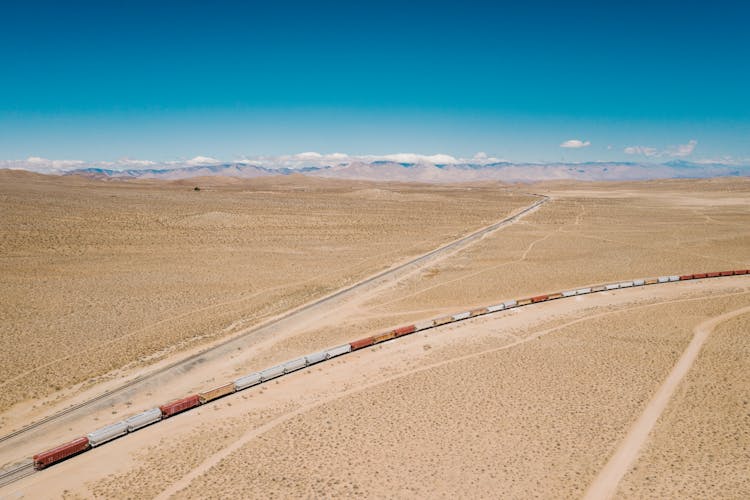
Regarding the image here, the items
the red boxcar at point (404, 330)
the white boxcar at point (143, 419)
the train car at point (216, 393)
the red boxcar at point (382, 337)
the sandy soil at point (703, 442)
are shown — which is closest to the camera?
the sandy soil at point (703, 442)

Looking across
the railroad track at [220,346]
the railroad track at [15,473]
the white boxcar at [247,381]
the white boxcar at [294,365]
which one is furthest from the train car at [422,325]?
the railroad track at [15,473]

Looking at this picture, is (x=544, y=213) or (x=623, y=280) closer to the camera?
(x=623, y=280)

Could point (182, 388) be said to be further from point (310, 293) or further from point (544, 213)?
point (544, 213)

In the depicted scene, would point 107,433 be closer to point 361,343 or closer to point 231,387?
point 231,387

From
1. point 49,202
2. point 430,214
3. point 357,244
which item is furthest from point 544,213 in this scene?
point 49,202

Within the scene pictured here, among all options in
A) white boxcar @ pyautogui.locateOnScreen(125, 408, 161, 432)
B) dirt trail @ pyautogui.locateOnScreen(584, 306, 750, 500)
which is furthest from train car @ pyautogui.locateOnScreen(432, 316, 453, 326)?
white boxcar @ pyautogui.locateOnScreen(125, 408, 161, 432)

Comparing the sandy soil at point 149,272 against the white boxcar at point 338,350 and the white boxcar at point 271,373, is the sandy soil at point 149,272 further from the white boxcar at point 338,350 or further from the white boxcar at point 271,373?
the white boxcar at point 338,350

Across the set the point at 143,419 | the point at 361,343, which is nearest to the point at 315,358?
the point at 361,343

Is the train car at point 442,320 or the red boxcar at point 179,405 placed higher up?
the train car at point 442,320

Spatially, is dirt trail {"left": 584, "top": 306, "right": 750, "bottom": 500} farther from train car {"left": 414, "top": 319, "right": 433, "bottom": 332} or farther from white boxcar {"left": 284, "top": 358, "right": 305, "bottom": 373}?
white boxcar {"left": 284, "top": 358, "right": 305, "bottom": 373}
